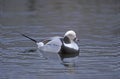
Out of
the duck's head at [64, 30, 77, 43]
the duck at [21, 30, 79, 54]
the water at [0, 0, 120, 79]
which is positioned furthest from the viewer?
the duck's head at [64, 30, 77, 43]

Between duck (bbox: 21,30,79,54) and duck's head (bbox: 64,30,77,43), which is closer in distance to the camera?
duck (bbox: 21,30,79,54)

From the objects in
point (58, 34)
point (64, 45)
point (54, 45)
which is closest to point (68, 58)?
point (64, 45)

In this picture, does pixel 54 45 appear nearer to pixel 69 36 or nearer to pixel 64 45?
pixel 64 45

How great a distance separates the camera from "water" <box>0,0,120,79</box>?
50.1 ft

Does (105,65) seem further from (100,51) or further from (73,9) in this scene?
(73,9)

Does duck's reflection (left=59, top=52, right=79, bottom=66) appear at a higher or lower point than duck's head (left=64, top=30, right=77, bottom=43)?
lower

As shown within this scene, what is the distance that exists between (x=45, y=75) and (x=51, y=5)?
14009 mm

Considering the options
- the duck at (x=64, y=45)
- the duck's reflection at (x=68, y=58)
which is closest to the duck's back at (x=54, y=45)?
the duck at (x=64, y=45)

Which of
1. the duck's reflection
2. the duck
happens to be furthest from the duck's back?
the duck's reflection

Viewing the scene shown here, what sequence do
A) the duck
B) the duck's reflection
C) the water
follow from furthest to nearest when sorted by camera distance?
the duck, the duck's reflection, the water

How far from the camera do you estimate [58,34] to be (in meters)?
21.0

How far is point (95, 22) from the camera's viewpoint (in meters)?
23.2

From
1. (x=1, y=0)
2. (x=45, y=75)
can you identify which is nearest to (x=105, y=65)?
(x=45, y=75)

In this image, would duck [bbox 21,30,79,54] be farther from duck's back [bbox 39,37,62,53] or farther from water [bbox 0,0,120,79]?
water [bbox 0,0,120,79]
